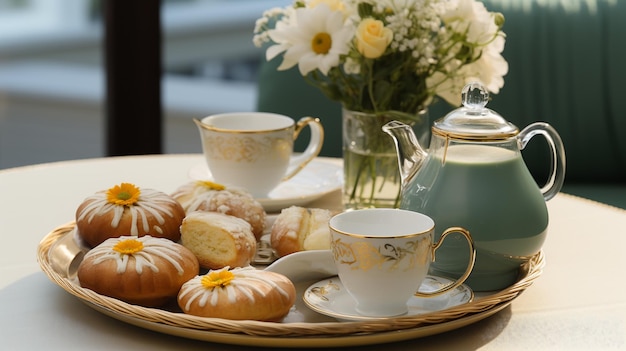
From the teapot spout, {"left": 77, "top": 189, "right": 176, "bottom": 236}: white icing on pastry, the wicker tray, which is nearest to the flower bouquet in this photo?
the teapot spout

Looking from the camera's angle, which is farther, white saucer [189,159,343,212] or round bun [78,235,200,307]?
white saucer [189,159,343,212]

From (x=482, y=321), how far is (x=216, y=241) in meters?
0.26

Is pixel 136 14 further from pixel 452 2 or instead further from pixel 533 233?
pixel 533 233

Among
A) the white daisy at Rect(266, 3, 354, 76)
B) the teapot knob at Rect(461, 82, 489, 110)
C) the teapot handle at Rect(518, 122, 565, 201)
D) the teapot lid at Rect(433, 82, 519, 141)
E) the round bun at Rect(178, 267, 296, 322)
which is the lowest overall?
the round bun at Rect(178, 267, 296, 322)

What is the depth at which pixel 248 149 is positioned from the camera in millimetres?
1146

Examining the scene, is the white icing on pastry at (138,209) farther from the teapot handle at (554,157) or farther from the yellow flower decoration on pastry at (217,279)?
the teapot handle at (554,157)

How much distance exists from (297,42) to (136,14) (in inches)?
69.2

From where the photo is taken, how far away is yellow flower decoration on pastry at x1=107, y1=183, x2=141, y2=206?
926 millimetres

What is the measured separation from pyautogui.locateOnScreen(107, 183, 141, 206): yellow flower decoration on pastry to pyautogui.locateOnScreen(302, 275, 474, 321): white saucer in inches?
8.3

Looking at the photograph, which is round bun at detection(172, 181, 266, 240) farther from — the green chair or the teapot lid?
the green chair

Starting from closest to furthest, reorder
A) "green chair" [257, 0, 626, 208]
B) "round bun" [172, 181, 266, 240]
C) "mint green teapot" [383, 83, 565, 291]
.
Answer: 1. "mint green teapot" [383, 83, 565, 291]
2. "round bun" [172, 181, 266, 240]
3. "green chair" [257, 0, 626, 208]

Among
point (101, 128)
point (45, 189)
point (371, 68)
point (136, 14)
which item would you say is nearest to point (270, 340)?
point (371, 68)

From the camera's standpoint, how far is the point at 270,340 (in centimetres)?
74

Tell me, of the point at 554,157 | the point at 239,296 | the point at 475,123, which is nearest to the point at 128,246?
the point at 239,296
